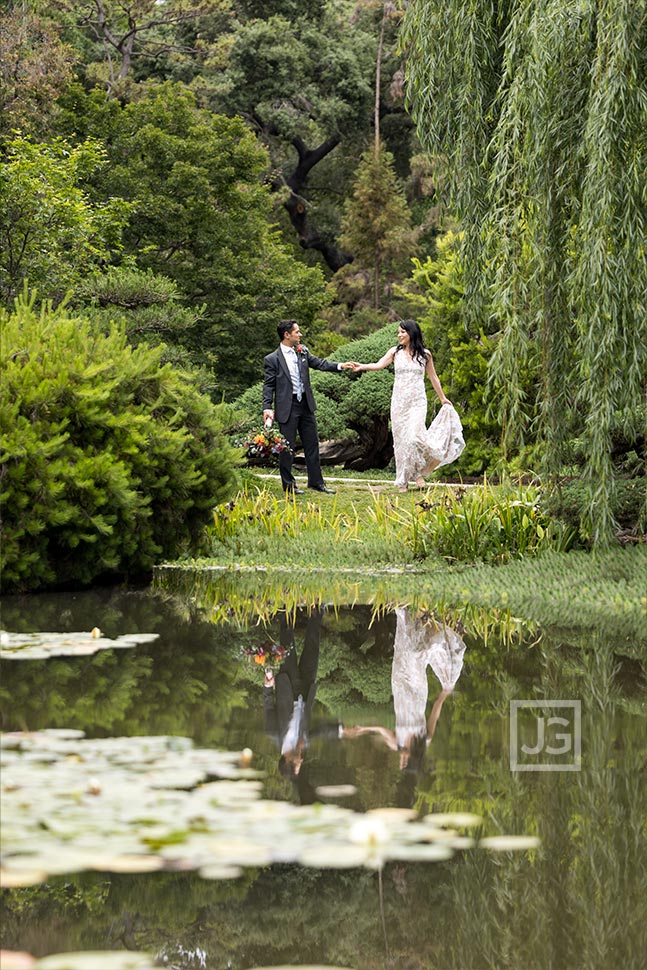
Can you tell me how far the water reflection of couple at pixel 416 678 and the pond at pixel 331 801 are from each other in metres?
0.02

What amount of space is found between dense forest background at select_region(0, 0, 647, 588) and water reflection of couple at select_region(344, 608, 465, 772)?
1.83 meters

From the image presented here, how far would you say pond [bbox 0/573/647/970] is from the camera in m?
3.39

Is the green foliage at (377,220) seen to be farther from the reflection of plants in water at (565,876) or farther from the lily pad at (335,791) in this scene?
the lily pad at (335,791)

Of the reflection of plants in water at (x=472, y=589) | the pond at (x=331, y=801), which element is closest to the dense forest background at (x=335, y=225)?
the reflection of plants in water at (x=472, y=589)

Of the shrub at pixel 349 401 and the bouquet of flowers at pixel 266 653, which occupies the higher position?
the bouquet of flowers at pixel 266 653

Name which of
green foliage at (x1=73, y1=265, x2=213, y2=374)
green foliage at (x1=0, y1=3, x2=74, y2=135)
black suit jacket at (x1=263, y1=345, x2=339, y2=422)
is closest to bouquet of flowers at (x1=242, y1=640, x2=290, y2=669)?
black suit jacket at (x1=263, y1=345, x2=339, y2=422)

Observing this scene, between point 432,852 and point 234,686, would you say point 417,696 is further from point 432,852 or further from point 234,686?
point 432,852

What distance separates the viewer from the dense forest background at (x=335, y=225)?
8.98 m

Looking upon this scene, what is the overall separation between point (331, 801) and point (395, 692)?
6.32 feet

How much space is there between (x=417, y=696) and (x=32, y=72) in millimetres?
18695

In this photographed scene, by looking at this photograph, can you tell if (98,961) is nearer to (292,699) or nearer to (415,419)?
(292,699)

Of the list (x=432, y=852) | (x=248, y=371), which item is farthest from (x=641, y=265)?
(x=248, y=371)

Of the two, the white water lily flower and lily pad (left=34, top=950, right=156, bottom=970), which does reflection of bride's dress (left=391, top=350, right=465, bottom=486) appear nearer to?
the white water lily flower

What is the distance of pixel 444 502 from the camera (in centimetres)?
1117
